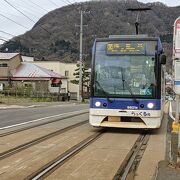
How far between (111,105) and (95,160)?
18.6 feet

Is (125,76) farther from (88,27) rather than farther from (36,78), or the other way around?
(88,27)

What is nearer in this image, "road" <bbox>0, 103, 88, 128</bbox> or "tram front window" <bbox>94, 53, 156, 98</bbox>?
"tram front window" <bbox>94, 53, 156, 98</bbox>

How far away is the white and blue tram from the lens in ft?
50.8

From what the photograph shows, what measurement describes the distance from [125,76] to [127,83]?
248mm

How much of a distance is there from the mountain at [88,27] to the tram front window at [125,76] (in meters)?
17.4

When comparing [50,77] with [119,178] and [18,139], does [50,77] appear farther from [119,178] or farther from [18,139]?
[119,178]

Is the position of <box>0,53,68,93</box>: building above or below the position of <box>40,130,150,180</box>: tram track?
above

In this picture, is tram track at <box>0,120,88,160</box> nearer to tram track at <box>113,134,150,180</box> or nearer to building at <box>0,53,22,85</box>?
tram track at <box>113,134,150,180</box>

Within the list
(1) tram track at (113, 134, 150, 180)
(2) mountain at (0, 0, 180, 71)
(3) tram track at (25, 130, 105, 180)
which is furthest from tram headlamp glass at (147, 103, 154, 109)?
(2) mountain at (0, 0, 180, 71)

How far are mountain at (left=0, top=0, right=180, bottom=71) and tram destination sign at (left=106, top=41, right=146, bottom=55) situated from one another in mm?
17150

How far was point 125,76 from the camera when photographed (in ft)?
51.3

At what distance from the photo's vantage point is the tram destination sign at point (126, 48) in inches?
623

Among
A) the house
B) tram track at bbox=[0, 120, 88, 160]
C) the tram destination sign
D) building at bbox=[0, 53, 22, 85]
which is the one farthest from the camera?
building at bbox=[0, 53, 22, 85]

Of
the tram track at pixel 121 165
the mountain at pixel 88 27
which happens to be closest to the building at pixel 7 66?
the mountain at pixel 88 27
